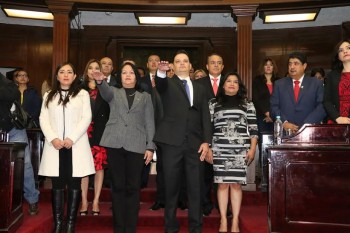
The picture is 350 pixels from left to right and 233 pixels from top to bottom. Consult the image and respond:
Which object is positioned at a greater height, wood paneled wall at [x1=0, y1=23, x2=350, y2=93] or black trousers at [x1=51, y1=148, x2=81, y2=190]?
wood paneled wall at [x1=0, y1=23, x2=350, y2=93]

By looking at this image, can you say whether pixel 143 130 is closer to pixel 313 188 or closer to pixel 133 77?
pixel 133 77

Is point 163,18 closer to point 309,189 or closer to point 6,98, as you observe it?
point 6,98

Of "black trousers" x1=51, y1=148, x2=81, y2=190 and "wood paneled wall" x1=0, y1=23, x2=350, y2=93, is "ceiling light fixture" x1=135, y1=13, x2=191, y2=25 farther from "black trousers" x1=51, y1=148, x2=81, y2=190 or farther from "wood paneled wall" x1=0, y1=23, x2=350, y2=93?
"black trousers" x1=51, y1=148, x2=81, y2=190

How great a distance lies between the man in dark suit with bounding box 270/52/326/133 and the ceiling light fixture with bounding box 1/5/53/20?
13.2 ft

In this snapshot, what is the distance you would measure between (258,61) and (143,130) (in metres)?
4.65

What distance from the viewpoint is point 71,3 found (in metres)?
6.05

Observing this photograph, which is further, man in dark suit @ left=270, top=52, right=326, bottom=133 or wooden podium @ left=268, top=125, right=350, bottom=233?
man in dark suit @ left=270, top=52, right=326, bottom=133

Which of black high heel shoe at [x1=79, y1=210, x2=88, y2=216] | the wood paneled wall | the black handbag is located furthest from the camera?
the wood paneled wall

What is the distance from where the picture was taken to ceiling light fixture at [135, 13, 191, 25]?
22.0 ft

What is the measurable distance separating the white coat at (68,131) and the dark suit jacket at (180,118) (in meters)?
0.60

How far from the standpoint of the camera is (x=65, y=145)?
342 centimetres

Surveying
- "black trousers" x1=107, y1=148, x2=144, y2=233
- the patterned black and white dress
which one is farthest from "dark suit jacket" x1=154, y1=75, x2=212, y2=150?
"black trousers" x1=107, y1=148, x2=144, y2=233

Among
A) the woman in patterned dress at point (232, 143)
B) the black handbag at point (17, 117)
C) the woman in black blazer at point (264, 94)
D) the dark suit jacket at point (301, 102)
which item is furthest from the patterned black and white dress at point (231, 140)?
the black handbag at point (17, 117)

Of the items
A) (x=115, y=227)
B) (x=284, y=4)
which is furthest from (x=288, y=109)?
(x=284, y=4)
